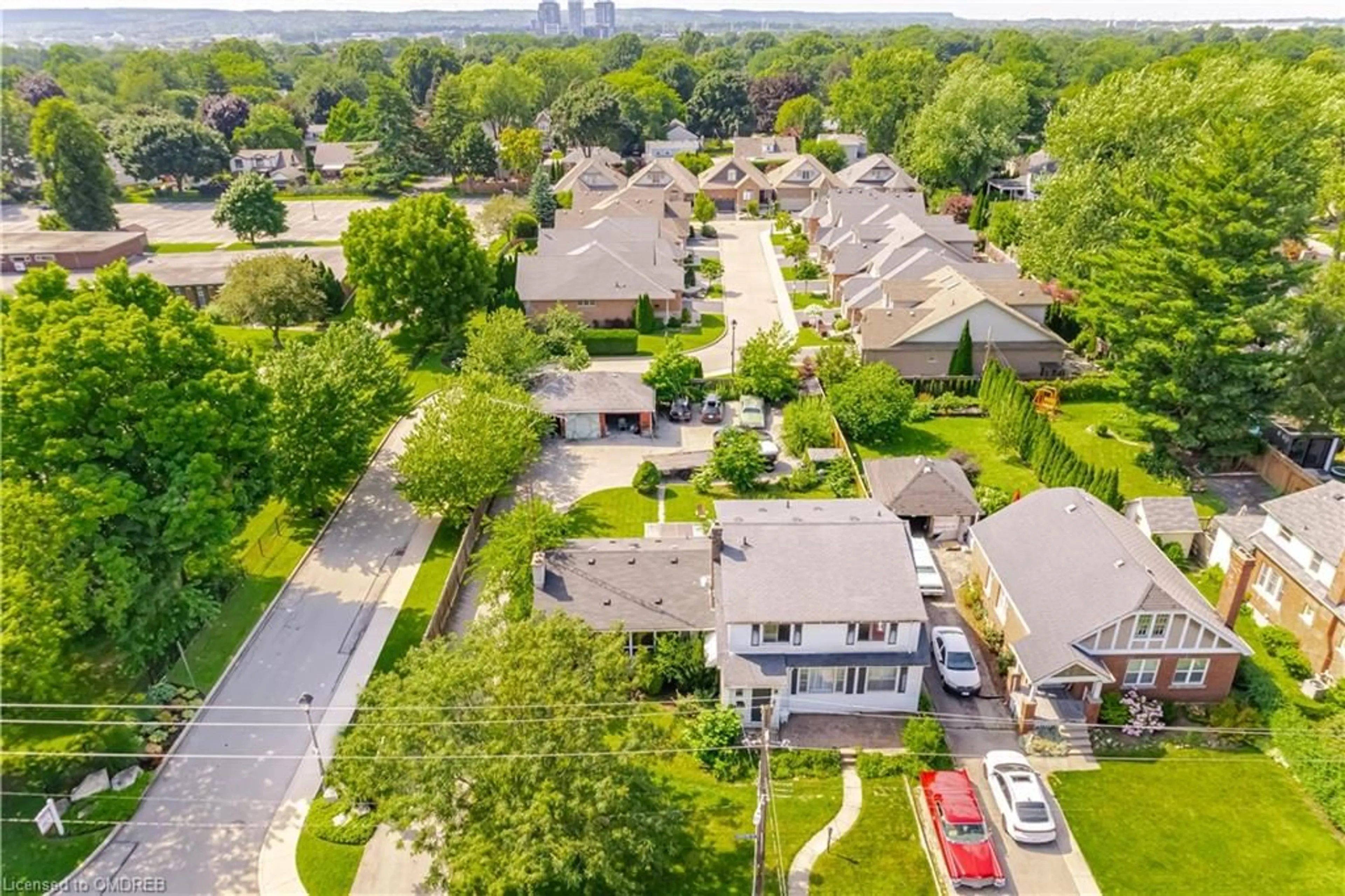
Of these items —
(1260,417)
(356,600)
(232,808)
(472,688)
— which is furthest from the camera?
(1260,417)

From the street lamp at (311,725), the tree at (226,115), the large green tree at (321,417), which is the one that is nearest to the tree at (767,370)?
the large green tree at (321,417)

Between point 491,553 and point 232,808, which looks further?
point 491,553

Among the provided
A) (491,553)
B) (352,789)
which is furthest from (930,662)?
(352,789)

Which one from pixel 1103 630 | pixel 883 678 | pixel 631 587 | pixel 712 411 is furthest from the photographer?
pixel 712 411

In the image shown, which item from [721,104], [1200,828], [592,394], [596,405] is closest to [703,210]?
[592,394]

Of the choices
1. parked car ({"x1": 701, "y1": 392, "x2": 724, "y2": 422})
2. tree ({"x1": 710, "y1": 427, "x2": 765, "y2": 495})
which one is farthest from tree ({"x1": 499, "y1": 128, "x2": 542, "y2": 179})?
tree ({"x1": 710, "y1": 427, "x2": 765, "y2": 495})

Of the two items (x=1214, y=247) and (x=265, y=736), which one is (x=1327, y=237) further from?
(x=265, y=736)

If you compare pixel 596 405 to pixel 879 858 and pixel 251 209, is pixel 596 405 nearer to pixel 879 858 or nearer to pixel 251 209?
pixel 879 858

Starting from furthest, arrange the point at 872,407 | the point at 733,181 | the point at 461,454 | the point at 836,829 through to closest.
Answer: the point at 733,181 → the point at 872,407 → the point at 461,454 → the point at 836,829
